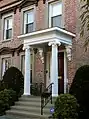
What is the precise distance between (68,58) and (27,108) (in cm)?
387

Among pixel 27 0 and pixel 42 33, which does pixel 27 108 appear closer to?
pixel 42 33

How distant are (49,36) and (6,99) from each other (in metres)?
4.16

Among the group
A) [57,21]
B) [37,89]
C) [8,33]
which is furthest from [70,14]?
[8,33]

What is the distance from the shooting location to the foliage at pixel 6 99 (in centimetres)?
1420

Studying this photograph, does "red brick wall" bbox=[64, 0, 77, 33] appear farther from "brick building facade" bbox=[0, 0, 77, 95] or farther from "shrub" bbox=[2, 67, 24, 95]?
"shrub" bbox=[2, 67, 24, 95]

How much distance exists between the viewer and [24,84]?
1552cm

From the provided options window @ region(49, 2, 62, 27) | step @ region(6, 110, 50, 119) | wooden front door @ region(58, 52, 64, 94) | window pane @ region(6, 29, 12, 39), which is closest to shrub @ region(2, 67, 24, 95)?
step @ region(6, 110, 50, 119)

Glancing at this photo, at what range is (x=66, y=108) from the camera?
36.2 feet

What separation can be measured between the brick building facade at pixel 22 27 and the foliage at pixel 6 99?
2704mm

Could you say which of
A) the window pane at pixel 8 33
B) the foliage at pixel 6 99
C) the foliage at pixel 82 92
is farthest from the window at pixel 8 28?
the foliage at pixel 82 92

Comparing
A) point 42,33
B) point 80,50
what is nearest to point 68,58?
point 80,50

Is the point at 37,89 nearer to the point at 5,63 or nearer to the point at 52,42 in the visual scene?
the point at 52,42

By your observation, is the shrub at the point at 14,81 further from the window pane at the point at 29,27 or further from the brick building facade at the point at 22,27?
the window pane at the point at 29,27

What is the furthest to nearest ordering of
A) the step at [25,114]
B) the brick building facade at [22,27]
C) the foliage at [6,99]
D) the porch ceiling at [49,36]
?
the brick building facade at [22,27], the foliage at [6,99], the porch ceiling at [49,36], the step at [25,114]
